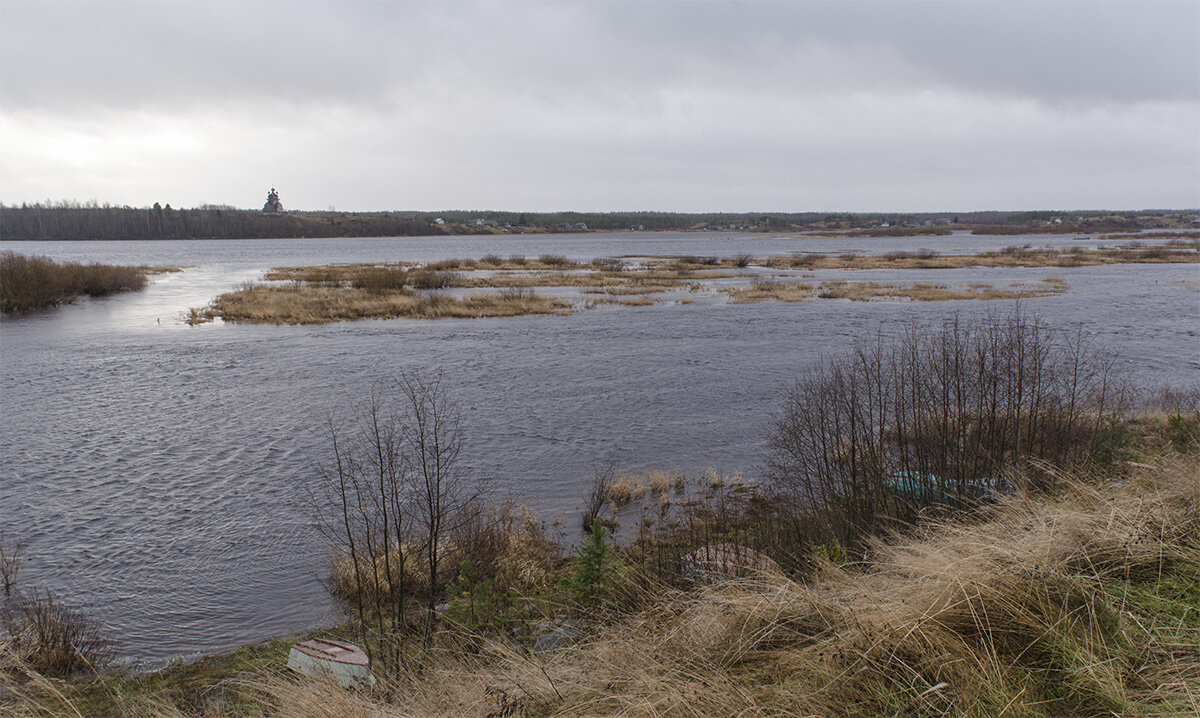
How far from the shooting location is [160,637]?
1072 centimetres

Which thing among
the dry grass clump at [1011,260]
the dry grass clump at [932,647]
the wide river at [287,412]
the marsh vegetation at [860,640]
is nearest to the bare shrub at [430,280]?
the wide river at [287,412]

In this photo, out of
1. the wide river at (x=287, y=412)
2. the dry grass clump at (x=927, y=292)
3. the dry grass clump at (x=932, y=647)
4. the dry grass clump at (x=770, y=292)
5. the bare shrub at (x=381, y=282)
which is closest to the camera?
the dry grass clump at (x=932, y=647)

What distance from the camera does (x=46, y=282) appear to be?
4869 cm

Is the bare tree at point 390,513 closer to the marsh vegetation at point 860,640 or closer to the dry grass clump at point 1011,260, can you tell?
the marsh vegetation at point 860,640

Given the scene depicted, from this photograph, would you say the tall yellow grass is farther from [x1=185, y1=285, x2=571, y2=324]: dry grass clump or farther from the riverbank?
the riverbank

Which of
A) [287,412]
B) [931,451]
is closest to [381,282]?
[287,412]

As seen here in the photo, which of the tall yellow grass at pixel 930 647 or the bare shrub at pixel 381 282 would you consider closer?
the tall yellow grass at pixel 930 647

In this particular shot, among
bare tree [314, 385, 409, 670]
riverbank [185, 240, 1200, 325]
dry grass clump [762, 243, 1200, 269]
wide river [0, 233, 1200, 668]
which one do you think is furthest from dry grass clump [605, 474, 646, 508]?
dry grass clump [762, 243, 1200, 269]

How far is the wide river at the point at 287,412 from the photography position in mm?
12719

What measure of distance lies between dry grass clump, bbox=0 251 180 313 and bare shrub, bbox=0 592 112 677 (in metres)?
46.6

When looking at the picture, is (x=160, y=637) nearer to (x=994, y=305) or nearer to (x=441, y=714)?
(x=441, y=714)

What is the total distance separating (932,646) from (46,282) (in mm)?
60151

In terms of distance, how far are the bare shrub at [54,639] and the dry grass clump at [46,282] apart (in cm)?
4660

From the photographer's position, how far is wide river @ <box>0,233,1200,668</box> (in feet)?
41.7
